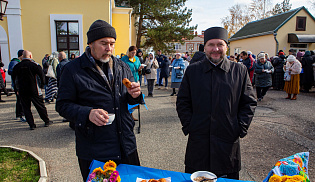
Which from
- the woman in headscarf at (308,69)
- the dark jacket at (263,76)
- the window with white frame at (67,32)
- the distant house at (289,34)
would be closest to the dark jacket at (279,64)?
the woman in headscarf at (308,69)

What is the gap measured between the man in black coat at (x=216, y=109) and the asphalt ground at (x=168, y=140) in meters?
1.53

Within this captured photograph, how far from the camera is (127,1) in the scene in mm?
24641

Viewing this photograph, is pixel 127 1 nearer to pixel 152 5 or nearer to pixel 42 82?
→ pixel 152 5

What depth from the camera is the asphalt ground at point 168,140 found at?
398 cm

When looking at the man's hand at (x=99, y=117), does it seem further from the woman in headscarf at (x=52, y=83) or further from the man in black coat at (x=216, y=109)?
the woman in headscarf at (x=52, y=83)

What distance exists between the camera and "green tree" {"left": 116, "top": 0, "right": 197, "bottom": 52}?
79.4ft

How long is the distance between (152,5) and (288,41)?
48.0ft

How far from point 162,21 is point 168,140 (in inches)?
876

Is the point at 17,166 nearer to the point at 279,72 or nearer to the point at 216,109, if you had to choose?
the point at 216,109

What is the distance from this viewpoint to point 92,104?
6.81ft

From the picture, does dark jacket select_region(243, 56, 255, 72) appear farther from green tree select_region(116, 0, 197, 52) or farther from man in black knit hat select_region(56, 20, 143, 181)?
green tree select_region(116, 0, 197, 52)

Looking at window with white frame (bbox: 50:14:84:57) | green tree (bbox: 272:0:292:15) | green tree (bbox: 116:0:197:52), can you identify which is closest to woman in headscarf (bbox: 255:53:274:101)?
window with white frame (bbox: 50:14:84:57)

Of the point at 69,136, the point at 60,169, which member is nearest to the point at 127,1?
the point at 69,136

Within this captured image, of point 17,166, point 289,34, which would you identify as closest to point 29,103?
point 17,166
